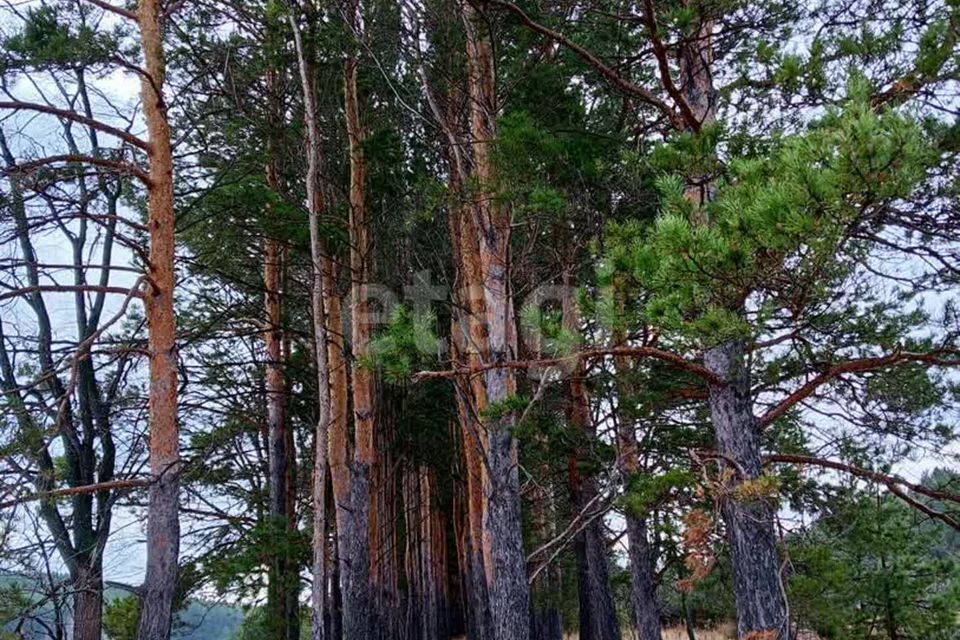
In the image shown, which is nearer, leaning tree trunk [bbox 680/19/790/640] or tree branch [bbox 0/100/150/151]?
leaning tree trunk [bbox 680/19/790/640]

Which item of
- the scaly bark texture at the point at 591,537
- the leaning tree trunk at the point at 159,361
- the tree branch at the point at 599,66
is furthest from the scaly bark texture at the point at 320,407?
the scaly bark texture at the point at 591,537

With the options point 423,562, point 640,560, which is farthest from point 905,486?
point 423,562

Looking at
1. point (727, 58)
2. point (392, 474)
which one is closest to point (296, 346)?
point (392, 474)

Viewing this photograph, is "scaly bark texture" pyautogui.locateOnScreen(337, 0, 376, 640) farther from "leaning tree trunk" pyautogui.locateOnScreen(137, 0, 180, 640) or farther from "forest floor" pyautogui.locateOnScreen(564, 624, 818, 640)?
"forest floor" pyautogui.locateOnScreen(564, 624, 818, 640)

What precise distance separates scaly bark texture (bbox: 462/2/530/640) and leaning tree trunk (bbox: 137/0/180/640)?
2334mm

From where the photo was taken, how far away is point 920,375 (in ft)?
17.9

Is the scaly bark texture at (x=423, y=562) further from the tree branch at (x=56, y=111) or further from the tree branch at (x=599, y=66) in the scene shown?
the tree branch at (x=599, y=66)

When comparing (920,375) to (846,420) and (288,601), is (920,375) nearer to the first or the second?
(846,420)

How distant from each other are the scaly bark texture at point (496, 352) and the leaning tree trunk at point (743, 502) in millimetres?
1544

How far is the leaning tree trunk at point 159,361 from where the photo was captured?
4.66m

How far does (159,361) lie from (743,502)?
415 cm

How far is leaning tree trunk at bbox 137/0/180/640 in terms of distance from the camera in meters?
4.66

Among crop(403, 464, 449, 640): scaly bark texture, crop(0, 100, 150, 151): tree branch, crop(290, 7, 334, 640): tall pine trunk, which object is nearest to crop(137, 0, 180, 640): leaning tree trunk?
crop(0, 100, 150, 151): tree branch

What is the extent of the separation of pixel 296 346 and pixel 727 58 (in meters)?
7.91
